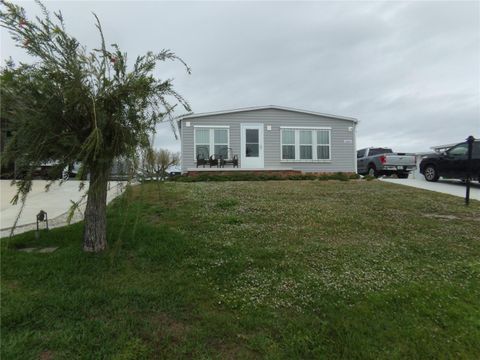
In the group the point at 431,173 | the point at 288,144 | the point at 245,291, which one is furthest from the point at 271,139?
the point at 245,291

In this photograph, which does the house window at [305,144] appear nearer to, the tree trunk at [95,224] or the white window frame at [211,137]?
the white window frame at [211,137]

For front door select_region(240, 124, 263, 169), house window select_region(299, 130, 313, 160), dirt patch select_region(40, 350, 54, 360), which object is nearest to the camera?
dirt patch select_region(40, 350, 54, 360)

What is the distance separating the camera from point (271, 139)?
15766 mm

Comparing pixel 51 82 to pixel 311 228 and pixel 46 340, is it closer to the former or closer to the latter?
pixel 46 340

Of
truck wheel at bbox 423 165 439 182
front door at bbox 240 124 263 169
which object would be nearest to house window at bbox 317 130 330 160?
front door at bbox 240 124 263 169

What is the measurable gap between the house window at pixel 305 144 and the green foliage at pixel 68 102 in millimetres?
12986

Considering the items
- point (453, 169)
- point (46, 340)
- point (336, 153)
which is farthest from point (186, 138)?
point (46, 340)

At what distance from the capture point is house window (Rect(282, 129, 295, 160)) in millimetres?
15922

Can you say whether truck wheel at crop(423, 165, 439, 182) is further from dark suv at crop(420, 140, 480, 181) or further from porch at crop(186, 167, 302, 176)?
porch at crop(186, 167, 302, 176)

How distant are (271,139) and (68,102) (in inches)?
516

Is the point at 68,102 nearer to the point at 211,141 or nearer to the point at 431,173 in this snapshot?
the point at 211,141

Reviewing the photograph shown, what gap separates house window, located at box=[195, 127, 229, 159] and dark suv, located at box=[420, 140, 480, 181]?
29.1 ft

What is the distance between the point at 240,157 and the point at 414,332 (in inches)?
523

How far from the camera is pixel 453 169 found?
438 inches
